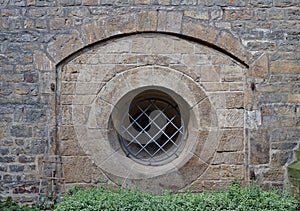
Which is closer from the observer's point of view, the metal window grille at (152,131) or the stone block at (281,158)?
the stone block at (281,158)

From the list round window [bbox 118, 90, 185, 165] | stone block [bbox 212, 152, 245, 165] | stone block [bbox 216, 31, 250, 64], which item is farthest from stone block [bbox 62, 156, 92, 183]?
stone block [bbox 216, 31, 250, 64]

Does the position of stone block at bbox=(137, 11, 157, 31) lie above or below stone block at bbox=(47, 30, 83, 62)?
above

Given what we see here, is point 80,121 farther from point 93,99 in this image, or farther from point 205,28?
point 205,28

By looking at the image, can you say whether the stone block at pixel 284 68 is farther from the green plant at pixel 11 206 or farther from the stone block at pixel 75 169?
the green plant at pixel 11 206

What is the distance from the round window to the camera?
5.02m

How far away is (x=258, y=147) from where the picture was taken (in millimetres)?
4758

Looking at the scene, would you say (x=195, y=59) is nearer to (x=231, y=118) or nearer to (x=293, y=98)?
(x=231, y=118)

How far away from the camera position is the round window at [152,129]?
5.02 metres

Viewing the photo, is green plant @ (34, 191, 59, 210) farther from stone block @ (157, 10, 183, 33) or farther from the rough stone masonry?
stone block @ (157, 10, 183, 33)

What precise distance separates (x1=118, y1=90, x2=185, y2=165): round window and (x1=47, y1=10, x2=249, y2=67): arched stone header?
81 centimetres

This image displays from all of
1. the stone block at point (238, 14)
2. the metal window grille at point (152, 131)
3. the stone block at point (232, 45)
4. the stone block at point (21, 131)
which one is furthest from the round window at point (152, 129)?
the stone block at point (238, 14)

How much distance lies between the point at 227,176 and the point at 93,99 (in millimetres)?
1829

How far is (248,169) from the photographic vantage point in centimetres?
476

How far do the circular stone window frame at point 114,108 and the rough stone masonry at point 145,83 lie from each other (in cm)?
1
